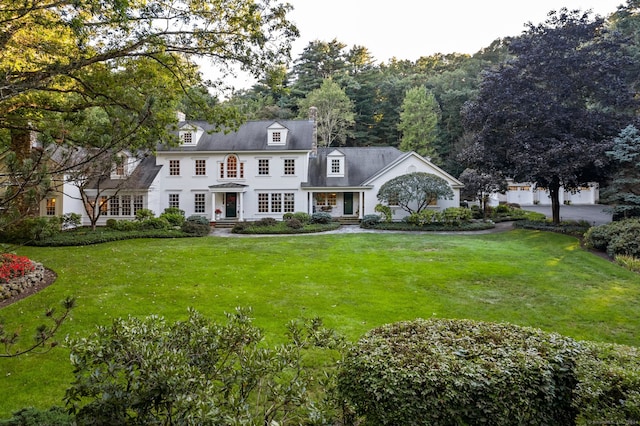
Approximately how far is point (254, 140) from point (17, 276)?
19.4m

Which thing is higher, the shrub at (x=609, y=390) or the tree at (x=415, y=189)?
the tree at (x=415, y=189)

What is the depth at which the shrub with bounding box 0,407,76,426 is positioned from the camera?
3027mm

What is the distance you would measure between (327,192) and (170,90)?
18.6 meters

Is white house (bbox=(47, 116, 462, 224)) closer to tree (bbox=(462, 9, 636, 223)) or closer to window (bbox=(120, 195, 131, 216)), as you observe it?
window (bbox=(120, 195, 131, 216))

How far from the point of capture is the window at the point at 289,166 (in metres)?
26.9

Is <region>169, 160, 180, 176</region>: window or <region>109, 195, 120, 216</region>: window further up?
<region>169, 160, 180, 176</region>: window

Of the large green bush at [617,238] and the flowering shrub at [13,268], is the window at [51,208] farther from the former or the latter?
the large green bush at [617,238]

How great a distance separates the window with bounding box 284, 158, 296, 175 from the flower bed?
17893 mm

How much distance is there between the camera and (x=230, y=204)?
2727 centimetres

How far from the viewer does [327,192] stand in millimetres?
27703

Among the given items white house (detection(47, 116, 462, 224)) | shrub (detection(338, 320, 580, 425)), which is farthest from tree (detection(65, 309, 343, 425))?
white house (detection(47, 116, 462, 224))

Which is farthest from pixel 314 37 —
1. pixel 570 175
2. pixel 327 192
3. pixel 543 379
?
pixel 543 379

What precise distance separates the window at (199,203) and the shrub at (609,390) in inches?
Answer: 1044

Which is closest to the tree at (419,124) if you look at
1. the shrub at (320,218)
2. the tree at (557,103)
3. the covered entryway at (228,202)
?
the tree at (557,103)
